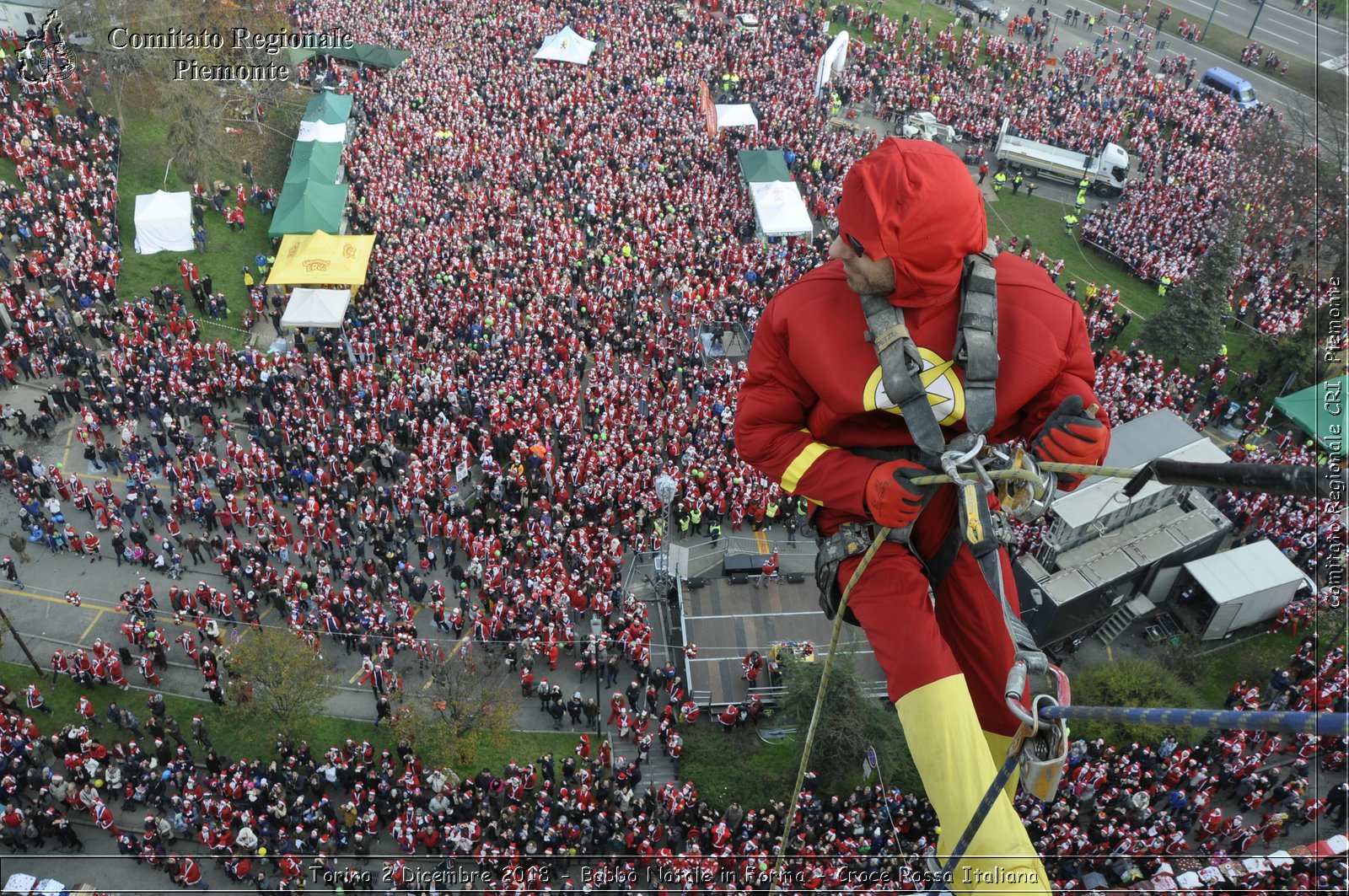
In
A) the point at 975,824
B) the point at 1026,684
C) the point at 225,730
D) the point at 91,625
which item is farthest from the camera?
the point at 91,625

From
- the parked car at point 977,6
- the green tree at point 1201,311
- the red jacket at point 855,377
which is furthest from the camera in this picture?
the parked car at point 977,6

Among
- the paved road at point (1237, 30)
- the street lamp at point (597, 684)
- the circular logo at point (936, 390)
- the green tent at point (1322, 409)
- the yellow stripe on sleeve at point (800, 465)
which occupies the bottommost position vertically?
the street lamp at point (597, 684)

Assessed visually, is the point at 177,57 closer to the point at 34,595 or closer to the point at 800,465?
the point at 34,595

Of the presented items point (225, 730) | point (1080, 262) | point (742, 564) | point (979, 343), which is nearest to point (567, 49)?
point (1080, 262)

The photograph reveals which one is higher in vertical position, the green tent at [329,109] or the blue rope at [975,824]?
the green tent at [329,109]

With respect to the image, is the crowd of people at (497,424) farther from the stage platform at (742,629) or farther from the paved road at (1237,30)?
the paved road at (1237,30)

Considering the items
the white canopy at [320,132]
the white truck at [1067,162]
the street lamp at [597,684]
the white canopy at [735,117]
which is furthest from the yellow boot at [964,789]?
the white truck at [1067,162]

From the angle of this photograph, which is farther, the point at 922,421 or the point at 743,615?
the point at 743,615

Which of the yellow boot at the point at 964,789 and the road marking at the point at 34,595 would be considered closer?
the yellow boot at the point at 964,789
